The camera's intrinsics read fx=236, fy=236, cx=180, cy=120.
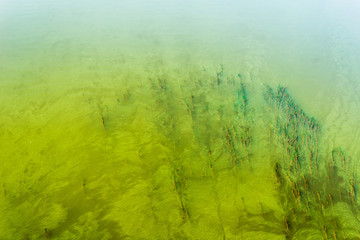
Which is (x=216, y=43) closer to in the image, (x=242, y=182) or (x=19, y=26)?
(x=242, y=182)

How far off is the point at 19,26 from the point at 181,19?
5.51m

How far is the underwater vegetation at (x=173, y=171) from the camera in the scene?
2.97 m

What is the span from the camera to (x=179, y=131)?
14.1ft

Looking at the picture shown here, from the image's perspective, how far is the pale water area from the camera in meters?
3.05

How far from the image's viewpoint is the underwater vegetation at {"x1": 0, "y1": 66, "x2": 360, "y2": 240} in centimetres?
297

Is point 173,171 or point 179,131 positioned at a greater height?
point 179,131

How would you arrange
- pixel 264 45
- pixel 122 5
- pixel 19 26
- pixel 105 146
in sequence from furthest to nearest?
1. pixel 122 5
2. pixel 19 26
3. pixel 264 45
4. pixel 105 146

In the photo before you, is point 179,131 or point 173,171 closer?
point 173,171

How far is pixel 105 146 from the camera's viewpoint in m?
3.97

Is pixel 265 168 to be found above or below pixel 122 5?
below

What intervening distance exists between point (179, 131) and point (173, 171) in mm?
916

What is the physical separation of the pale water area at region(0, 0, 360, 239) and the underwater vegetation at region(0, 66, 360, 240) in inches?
0.7

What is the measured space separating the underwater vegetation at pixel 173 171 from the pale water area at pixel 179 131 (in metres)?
0.02

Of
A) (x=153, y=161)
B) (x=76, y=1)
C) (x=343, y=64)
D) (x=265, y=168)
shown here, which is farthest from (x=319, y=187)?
(x=76, y=1)
